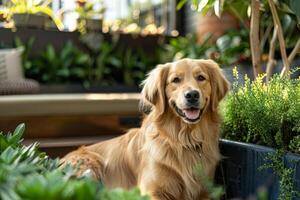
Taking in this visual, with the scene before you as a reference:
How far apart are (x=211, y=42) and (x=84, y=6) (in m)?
1.78

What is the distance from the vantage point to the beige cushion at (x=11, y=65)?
14.5 ft

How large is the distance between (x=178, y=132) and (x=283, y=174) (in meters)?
0.60

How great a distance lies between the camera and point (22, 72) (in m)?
4.72

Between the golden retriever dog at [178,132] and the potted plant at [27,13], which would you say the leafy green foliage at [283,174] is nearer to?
the golden retriever dog at [178,132]

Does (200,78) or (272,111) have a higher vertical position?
(200,78)

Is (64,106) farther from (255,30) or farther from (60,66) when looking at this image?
(60,66)

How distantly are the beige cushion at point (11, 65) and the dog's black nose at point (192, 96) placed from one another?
9.55ft

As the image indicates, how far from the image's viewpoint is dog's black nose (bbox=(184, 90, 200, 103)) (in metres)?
1.99

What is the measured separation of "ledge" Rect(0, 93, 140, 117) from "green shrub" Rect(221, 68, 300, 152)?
1702 millimetres

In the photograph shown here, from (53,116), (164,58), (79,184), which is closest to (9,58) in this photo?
(53,116)

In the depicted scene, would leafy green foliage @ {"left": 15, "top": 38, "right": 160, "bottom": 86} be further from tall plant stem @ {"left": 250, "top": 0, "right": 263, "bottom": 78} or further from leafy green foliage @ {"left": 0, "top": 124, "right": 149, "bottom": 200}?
leafy green foliage @ {"left": 0, "top": 124, "right": 149, "bottom": 200}

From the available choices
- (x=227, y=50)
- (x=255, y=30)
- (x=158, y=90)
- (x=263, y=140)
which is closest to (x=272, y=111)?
(x=263, y=140)

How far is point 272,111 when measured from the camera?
71.8 inches

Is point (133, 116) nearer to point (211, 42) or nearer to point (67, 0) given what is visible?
point (211, 42)
